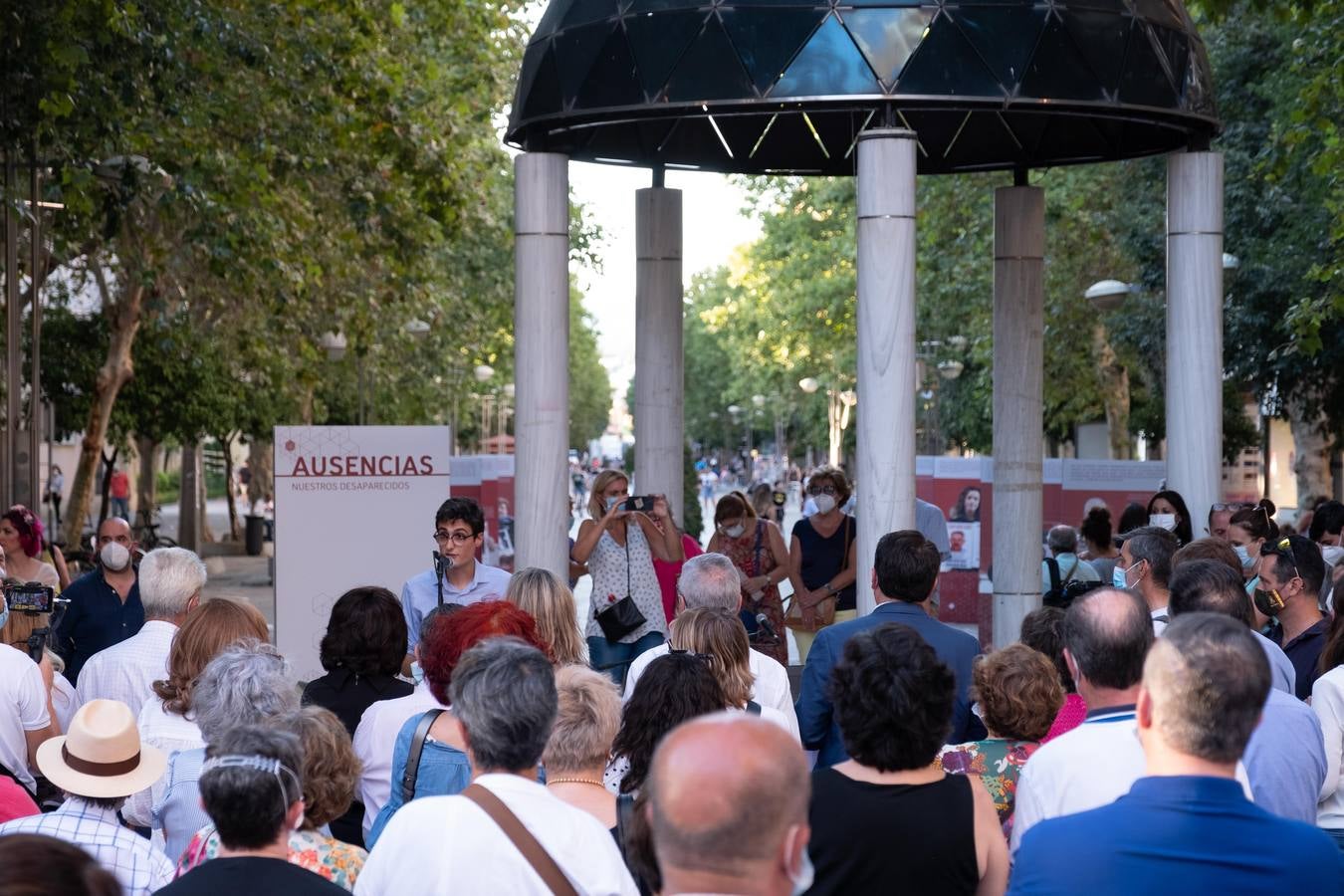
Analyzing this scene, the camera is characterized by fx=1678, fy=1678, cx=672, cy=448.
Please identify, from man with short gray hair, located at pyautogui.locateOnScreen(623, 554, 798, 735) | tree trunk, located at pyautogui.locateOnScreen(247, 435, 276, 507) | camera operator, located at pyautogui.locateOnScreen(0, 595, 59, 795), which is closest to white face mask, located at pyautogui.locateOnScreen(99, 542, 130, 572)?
camera operator, located at pyautogui.locateOnScreen(0, 595, 59, 795)

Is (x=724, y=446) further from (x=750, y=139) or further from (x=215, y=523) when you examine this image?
(x=750, y=139)

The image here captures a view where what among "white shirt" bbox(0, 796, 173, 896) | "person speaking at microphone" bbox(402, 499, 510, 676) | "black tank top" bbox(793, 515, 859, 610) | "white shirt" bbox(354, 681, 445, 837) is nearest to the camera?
"white shirt" bbox(0, 796, 173, 896)

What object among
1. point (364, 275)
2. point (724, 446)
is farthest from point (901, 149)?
point (724, 446)

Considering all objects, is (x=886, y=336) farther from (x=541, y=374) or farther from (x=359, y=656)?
(x=359, y=656)

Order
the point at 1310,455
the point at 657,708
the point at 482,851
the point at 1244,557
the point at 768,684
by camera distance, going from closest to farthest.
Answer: the point at 482,851 < the point at 657,708 < the point at 768,684 < the point at 1244,557 < the point at 1310,455

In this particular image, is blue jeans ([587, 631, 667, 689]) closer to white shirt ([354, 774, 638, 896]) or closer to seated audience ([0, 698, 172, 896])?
seated audience ([0, 698, 172, 896])

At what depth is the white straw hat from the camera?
4.53 metres

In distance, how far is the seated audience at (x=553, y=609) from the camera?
6414 millimetres

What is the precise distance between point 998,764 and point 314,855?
2.03 m

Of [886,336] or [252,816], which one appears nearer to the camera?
[252,816]

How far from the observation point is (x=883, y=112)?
35.7ft

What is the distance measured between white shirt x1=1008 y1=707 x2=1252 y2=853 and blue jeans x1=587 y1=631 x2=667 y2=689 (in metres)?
5.56

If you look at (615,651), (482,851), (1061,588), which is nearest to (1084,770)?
(482,851)

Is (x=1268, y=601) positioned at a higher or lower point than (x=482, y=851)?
higher
